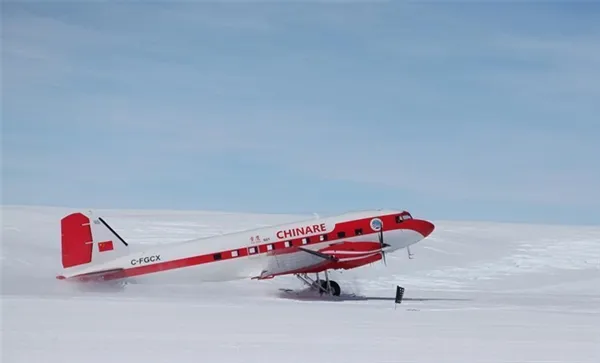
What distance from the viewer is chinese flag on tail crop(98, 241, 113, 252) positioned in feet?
105

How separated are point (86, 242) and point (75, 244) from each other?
0.43m

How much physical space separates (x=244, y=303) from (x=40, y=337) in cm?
1148

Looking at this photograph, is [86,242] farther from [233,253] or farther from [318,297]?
[318,297]

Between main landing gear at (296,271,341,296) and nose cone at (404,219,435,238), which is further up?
nose cone at (404,219,435,238)

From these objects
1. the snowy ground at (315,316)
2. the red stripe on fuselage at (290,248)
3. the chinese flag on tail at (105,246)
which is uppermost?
the chinese flag on tail at (105,246)

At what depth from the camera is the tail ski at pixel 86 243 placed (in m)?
31.7

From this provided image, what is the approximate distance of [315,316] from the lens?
71.5ft

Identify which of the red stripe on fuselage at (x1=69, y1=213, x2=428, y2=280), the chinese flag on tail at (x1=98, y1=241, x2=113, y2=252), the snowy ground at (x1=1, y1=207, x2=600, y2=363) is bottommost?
the snowy ground at (x1=1, y1=207, x2=600, y2=363)

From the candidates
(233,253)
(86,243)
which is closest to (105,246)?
(86,243)

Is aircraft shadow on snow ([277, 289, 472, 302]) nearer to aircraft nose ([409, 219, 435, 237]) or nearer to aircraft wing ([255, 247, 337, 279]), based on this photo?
aircraft wing ([255, 247, 337, 279])

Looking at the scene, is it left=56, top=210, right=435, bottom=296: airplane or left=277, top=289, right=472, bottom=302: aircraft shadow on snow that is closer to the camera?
left=277, top=289, right=472, bottom=302: aircraft shadow on snow

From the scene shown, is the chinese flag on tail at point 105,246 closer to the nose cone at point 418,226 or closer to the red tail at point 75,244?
Answer: the red tail at point 75,244

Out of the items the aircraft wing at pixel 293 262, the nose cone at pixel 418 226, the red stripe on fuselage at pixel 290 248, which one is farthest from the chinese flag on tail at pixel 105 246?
the nose cone at pixel 418 226

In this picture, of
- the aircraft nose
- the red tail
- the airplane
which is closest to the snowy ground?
the airplane
